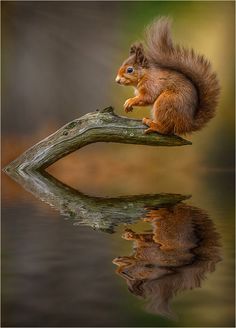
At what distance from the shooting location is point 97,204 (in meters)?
3.21

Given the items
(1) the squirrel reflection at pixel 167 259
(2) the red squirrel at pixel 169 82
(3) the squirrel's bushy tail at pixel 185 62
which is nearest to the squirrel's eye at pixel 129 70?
(2) the red squirrel at pixel 169 82

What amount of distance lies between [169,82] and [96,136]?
779 mm

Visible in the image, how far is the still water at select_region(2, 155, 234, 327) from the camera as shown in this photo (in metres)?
1.20

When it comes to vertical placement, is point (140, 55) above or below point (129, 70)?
above

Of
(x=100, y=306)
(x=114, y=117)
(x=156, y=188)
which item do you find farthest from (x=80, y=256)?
(x=156, y=188)

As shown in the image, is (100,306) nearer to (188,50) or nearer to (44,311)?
(44,311)

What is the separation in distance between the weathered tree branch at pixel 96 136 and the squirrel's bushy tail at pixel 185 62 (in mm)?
345

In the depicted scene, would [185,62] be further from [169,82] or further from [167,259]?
[167,259]

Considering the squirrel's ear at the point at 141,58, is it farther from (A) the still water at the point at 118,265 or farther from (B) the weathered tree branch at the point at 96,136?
(A) the still water at the point at 118,265

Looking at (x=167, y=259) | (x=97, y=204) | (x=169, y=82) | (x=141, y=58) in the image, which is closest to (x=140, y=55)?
(x=141, y=58)

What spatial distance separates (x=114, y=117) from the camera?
406 centimetres

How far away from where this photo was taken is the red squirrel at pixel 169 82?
3.69 m

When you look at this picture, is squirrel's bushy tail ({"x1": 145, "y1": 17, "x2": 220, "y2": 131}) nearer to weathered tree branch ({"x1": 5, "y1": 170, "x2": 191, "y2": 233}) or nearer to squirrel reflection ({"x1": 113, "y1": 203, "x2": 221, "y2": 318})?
weathered tree branch ({"x1": 5, "y1": 170, "x2": 191, "y2": 233})

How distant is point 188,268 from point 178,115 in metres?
2.25
